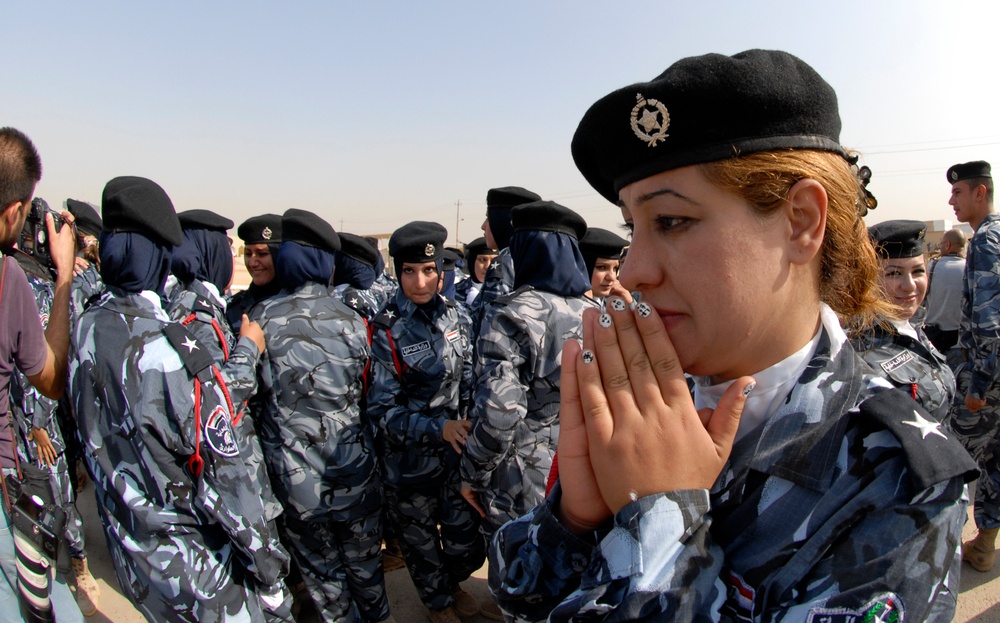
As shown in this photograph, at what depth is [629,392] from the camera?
39.9 inches

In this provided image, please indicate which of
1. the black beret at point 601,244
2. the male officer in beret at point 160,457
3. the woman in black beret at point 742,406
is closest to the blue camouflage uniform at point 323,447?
the male officer in beret at point 160,457

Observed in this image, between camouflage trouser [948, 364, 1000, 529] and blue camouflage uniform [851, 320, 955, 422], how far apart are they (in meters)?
1.89

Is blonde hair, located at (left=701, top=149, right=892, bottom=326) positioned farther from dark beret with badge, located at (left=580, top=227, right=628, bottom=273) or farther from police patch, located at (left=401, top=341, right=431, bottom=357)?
dark beret with badge, located at (left=580, top=227, right=628, bottom=273)

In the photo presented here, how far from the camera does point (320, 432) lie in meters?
3.49

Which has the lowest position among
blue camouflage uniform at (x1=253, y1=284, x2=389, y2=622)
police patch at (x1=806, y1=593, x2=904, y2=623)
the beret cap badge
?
blue camouflage uniform at (x1=253, y1=284, x2=389, y2=622)

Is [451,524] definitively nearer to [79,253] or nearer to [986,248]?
[986,248]

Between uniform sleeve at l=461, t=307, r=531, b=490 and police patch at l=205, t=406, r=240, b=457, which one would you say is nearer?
police patch at l=205, t=406, r=240, b=457

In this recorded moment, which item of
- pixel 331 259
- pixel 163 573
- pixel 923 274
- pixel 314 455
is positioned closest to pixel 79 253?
pixel 331 259

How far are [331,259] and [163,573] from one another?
6.88 feet

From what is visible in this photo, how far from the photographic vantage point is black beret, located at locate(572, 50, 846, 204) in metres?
0.99

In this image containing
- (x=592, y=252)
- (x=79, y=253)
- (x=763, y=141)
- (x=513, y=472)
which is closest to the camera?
(x=763, y=141)

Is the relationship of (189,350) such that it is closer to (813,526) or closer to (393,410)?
(393,410)

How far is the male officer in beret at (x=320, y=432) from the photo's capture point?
11.4 feet

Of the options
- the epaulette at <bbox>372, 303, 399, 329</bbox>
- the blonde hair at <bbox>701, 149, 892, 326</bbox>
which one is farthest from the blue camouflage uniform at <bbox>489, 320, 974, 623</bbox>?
the epaulette at <bbox>372, 303, 399, 329</bbox>
